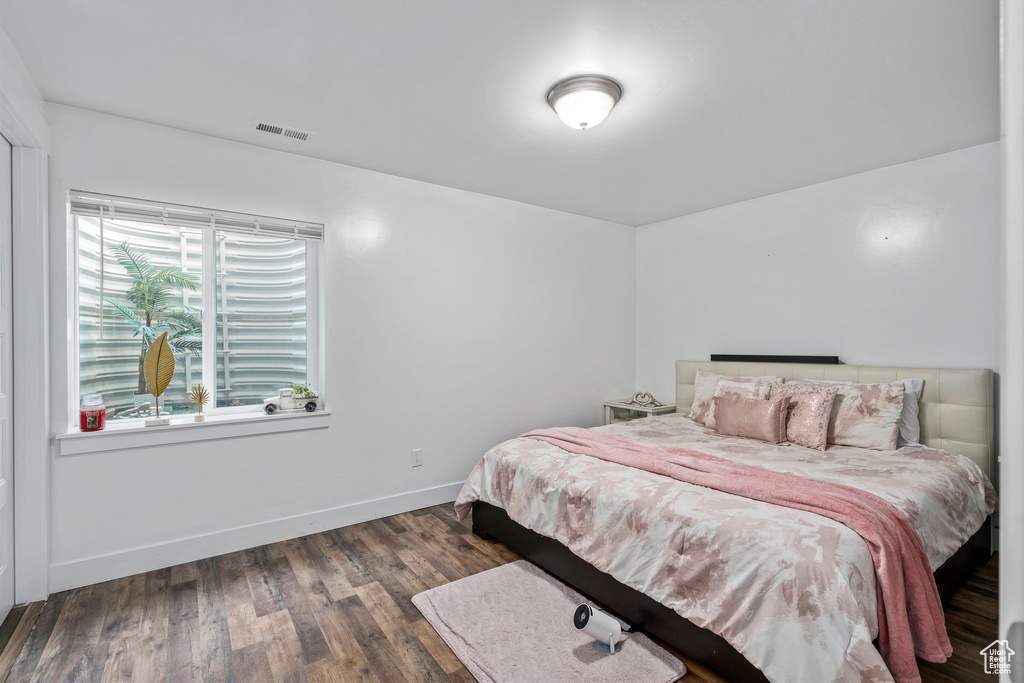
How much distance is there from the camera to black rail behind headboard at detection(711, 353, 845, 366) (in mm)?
3635

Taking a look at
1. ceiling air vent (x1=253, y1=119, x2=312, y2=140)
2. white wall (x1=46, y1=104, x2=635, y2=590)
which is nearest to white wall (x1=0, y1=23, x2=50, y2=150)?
white wall (x1=46, y1=104, x2=635, y2=590)

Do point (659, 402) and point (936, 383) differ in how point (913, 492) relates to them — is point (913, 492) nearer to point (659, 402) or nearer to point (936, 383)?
point (936, 383)

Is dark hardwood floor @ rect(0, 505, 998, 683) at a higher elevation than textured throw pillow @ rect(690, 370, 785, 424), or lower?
lower

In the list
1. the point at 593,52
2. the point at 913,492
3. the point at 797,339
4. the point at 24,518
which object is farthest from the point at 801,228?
the point at 24,518

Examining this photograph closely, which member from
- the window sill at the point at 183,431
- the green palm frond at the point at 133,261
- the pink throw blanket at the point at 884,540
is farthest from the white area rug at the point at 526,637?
the green palm frond at the point at 133,261

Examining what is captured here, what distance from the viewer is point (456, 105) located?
254cm

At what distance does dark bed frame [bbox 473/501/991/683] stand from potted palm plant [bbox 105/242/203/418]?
6.84 ft

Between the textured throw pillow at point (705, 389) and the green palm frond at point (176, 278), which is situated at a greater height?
the green palm frond at point (176, 278)

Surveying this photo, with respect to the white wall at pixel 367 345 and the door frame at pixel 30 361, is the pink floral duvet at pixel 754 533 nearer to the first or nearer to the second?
the white wall at pixel 367 345

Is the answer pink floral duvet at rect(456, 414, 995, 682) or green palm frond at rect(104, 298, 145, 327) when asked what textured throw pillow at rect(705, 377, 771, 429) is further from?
green palm frond at rect(104, 298, 145, 327)

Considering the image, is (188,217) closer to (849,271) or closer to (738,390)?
(738,390)

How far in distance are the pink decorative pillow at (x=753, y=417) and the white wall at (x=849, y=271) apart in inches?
36.0

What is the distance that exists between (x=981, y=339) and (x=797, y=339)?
1.07 meters

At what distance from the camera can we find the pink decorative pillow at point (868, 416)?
9.60ft
